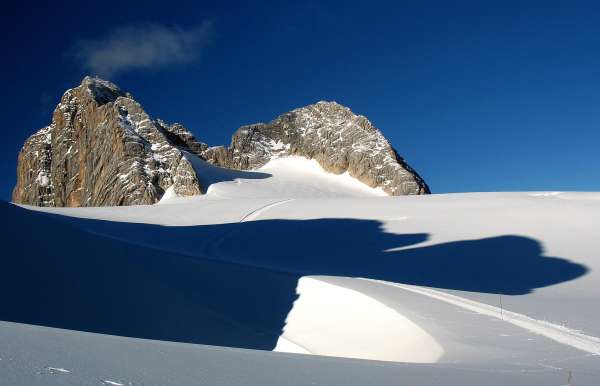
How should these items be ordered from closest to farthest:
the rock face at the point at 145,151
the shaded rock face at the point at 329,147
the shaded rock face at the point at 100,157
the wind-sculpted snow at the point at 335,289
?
the wind-sculpted snow at the point at 335,289 → the shaded rock face at the point at 100,157 → the rock face at the point at 145,151 → the shaded rock face at the point at 329,147

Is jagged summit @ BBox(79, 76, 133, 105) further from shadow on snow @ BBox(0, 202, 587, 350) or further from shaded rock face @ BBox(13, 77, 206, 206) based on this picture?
shadow on snow @ BBox(0, 202, 587, 350)

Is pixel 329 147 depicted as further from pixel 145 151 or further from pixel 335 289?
pixel 335 289

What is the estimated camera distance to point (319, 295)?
11781 mm

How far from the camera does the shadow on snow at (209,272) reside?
371 inches

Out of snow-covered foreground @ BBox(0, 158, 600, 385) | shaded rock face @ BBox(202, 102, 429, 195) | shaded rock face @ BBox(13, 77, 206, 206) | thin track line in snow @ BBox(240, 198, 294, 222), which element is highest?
shaded rock face @ BBox(202, 102, 429, 195)

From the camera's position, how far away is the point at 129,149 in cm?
6725

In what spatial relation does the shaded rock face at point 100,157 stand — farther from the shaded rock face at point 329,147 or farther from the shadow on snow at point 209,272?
the shadow on snow at point 209,272

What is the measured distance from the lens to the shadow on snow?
9.43 metres

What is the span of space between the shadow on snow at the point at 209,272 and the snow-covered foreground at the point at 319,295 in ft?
0.18

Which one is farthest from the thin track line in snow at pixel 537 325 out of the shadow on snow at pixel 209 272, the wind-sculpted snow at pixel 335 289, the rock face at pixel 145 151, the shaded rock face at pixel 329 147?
the shaded rock face at pixel 329 147

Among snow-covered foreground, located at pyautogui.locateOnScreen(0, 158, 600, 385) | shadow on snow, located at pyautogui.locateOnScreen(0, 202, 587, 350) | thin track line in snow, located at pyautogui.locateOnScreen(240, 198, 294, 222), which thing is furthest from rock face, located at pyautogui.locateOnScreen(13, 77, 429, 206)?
shadow on snow, located at pyautogui.locateOnScreen(0, 202, 587, 350)

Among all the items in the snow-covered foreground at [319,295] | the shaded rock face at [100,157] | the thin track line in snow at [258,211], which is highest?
the shaded rock face at [100,157]

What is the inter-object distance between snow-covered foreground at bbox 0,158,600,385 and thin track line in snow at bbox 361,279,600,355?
0.14ft

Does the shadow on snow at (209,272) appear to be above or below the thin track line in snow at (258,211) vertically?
below
